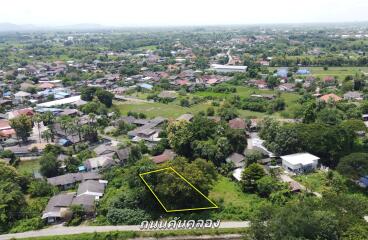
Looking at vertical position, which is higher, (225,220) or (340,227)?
(340,227)

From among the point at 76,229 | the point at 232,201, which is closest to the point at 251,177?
the point at 232,201

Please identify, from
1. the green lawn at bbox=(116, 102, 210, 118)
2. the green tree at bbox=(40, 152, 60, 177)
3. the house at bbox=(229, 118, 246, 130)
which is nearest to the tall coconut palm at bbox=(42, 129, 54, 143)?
the green tree at bbox=(40, 152, 60, 177)

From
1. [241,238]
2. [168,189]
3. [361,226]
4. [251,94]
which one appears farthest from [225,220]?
[251,94]

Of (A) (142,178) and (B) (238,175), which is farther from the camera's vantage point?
(B) (238,175)

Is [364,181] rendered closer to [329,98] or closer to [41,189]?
[41,189]

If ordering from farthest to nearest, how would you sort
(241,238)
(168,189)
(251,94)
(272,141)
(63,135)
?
(251,94), (63,135), (272,141), (168,189), (241,238)

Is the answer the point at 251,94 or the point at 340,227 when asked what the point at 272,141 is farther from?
the point at 251,94

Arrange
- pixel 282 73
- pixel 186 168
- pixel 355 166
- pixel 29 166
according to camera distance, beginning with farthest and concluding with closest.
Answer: pixel 282 73 → pixel 29 166 → pixel 355 166 → pixel 186 168
